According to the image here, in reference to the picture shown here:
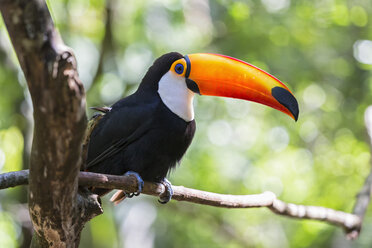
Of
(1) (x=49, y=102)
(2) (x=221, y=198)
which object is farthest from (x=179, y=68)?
(1) (x=49, y=102)

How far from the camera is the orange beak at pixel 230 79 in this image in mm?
3531

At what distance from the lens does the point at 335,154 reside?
29.8ft

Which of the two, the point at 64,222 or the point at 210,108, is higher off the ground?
the point at 64,222

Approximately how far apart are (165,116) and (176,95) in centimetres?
19

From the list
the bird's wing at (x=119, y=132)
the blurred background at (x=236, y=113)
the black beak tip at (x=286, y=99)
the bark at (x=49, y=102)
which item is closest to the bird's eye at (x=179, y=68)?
the bird's wing at (x=119, y=132)

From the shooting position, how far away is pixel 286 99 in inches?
133

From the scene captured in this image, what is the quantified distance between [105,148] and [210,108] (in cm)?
558

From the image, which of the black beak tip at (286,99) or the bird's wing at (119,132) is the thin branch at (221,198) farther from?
the black beak tip at (286,99)

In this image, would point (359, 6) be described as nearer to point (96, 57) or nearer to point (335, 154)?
point (335, 154)

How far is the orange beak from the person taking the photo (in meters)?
3.53

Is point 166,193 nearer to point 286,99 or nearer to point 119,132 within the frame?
point 119,132

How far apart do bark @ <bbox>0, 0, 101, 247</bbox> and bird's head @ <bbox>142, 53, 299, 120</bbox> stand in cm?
160

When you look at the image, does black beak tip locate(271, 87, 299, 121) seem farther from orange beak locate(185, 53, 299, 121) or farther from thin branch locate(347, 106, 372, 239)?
thin branch locate(347, 106, 372, 239)

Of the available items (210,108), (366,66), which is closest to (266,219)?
(210,108)
